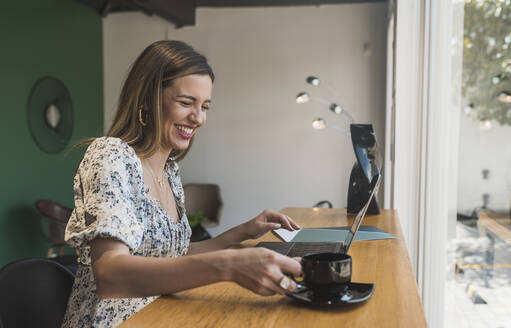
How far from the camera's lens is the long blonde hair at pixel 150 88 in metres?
1.30

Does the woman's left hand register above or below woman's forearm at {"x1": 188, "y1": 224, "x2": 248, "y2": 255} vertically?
above

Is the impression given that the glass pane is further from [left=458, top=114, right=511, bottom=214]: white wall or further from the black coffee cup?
the black coffee cup

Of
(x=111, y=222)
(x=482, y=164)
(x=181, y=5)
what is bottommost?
(x=111, y=222)

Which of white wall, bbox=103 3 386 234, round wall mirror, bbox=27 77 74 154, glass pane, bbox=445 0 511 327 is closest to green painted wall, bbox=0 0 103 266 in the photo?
round wall mirror, bbox=27 77 74 154

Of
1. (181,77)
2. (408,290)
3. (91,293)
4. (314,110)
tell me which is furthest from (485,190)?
(314,110)

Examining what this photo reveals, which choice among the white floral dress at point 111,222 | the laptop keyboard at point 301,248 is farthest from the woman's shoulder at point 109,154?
the laptop keyboard at point 301,248

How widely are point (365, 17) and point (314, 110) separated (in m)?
1.20

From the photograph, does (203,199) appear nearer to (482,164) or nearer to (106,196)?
(482,164)

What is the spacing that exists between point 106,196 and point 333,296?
52 cm

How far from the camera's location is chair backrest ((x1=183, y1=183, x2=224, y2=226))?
568 cm

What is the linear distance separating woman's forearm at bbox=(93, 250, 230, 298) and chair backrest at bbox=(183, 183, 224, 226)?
4.75 metres

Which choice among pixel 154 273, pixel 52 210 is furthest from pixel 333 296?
pixel 52 210

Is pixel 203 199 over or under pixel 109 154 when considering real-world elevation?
under

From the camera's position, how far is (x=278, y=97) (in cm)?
559
